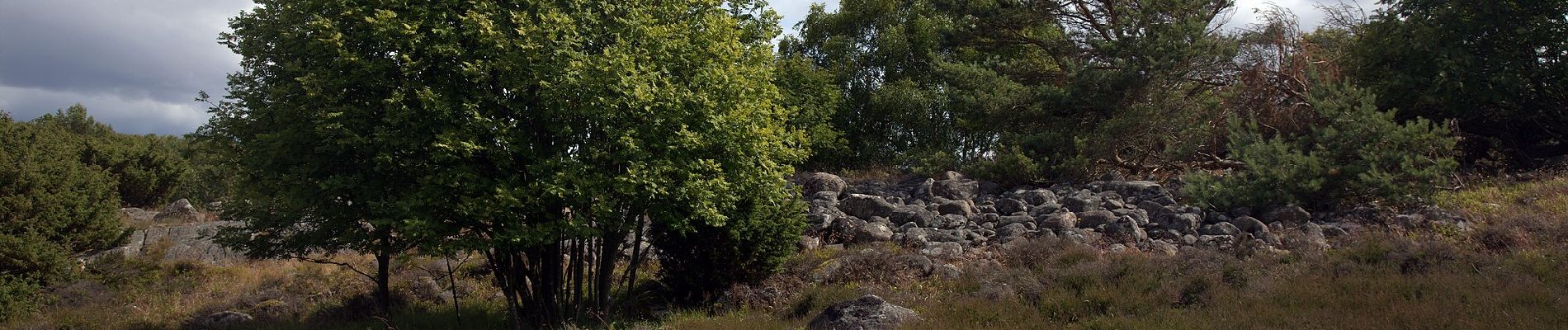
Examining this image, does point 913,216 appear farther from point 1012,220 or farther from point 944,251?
point 944,251

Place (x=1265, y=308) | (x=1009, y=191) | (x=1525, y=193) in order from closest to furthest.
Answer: (x=1265, y=308)
(x=1525, y=193)
(x=1009, y=191)

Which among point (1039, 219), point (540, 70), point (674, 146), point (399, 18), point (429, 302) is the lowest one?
point (429, 302)

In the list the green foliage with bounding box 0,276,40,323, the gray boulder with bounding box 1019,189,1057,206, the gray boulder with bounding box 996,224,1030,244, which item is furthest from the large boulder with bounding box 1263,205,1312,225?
the green foliage with bounding box 0,276,40,323

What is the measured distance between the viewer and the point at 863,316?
9930mm

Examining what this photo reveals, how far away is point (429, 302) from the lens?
16875 mm

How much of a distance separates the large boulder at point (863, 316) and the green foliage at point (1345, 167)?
26.1 feet

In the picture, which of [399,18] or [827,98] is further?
[827,98]

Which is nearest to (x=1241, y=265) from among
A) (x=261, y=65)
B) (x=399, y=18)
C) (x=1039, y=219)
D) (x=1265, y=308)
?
(x=1265, y=308)

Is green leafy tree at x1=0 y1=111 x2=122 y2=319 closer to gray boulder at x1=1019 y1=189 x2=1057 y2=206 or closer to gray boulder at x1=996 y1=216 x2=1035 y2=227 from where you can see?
gray boulder at x1=996 y1=216 x2=1035 y2=227

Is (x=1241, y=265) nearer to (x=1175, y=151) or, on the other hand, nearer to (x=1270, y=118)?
(x=1175, y=151)

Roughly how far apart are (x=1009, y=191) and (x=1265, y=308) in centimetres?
1024

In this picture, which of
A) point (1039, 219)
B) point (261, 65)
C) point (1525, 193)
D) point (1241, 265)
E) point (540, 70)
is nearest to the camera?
point (540, 70)

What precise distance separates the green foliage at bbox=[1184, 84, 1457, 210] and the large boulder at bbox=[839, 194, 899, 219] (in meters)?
5.35

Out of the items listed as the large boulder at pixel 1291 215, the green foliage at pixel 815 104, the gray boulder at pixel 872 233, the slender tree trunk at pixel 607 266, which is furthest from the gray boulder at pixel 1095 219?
the green foliage at pixel 815 104
